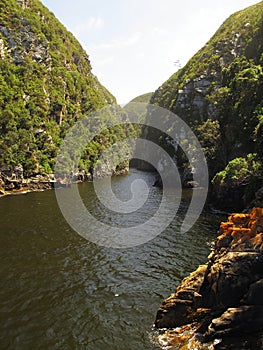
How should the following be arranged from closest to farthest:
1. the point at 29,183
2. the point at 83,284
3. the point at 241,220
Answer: the point at 241,220, the point at 83,284, the point at 29,183

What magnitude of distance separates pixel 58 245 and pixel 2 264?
24.6ft

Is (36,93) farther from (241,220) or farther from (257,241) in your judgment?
(257,241)

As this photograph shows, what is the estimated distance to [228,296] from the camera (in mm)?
17844

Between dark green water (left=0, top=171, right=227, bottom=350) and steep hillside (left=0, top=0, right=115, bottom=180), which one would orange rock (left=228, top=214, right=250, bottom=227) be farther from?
steep hillside (left=0, top=0, right=115, bottom=180)

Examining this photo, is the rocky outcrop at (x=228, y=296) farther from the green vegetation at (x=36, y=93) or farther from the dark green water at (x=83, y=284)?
the green vegetation at (x=36, y=93)

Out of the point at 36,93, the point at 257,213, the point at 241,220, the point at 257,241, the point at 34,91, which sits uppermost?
the point at 34,91

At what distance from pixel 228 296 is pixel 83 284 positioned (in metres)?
13.9

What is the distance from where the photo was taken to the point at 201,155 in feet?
283

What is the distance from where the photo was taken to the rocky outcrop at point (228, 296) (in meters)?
16.1

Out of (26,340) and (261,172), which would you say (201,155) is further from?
(26,340)

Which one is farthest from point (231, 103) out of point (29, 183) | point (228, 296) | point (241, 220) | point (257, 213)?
point (228, 296)

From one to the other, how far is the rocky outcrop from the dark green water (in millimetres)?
2752

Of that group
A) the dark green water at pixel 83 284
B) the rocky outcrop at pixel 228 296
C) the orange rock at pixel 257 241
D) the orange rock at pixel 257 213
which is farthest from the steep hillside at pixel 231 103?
the orange rock at pixel 257 241

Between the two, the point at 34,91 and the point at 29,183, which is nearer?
the point at 29,183
